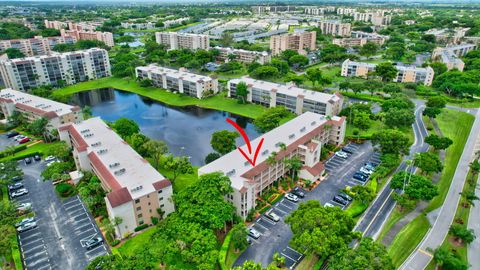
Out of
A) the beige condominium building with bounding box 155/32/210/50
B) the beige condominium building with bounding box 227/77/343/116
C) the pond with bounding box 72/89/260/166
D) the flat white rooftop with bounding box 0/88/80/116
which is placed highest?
the beige condominium building with bounding box 155/32/210/50

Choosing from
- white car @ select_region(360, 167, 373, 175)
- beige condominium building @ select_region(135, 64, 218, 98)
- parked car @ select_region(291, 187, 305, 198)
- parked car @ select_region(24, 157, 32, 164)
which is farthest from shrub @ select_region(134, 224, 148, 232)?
beige condominium building @ select_region(135, 64, 218, 98)

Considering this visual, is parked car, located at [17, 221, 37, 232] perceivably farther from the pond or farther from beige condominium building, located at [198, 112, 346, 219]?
the pond

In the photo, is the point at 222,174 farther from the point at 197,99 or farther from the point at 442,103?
the point at 442,103

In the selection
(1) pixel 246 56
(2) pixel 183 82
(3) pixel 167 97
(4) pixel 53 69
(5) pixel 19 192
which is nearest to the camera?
(5) pixel 19 192

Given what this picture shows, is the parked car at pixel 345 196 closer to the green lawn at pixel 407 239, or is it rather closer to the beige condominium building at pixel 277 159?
the beige condominium building at pixel 277 159

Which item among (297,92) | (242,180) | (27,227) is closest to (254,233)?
(242,180)

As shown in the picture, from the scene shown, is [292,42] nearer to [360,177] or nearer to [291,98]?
[291,98]
